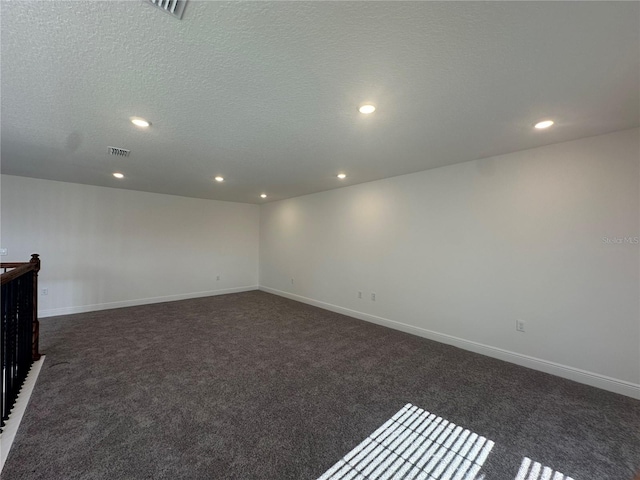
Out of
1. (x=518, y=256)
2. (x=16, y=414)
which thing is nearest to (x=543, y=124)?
(x=518, y=256)

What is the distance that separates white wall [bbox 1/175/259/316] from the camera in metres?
4.45

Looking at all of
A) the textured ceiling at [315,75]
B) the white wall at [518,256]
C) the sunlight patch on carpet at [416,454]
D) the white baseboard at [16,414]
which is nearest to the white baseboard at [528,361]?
the white wall at [518,256]

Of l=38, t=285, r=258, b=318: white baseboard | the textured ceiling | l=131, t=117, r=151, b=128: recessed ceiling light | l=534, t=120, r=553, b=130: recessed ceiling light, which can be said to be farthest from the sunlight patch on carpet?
l=38, t=285, r=258, b=318: white baseboard

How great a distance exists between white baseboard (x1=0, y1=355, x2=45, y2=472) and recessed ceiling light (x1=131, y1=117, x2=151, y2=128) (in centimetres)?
246

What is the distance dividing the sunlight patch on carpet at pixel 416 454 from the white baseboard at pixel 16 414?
200cm

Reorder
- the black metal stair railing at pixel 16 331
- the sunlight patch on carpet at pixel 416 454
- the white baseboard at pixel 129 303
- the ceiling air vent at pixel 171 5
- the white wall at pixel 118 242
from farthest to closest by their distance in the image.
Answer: the white baseboard at pixel 129 303, the white wall at pixel 118 242, the black metal stair railing at pixel 16 331, the sunlight patch on carpet at pixel 416 454, the ceiling air vent at pixel 171 5

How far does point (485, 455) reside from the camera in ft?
5.51

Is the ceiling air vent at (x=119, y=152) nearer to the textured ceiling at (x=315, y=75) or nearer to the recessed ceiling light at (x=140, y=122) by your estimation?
the textured ceiling at (x=315, y=75)

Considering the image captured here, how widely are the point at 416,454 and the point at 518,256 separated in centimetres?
241

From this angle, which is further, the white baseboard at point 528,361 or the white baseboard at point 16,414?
the white baseboard at point 528,361

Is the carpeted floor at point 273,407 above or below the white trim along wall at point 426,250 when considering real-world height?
below

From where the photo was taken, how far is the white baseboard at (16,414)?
1.64 meters

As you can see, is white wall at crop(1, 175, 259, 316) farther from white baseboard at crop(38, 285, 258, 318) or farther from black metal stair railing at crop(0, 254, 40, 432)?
black metal stair railing at crop(0, 254, 40, 432)

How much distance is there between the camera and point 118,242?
520 cm
